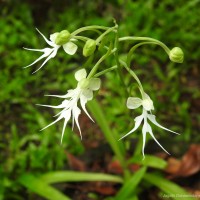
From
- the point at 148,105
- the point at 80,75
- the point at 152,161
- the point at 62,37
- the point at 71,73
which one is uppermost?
the point at 71,73

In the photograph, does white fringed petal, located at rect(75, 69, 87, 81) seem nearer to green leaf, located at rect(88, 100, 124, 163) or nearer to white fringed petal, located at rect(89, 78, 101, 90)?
white fringed petal, located at rect(89, 78, 101, 90)

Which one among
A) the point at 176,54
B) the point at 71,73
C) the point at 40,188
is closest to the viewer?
the point at 176,54

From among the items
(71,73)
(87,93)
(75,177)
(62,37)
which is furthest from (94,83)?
(71,73)

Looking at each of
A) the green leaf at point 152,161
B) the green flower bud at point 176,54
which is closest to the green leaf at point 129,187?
the green leaf at point 152,161

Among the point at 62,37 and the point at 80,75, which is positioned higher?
the point at 62,37

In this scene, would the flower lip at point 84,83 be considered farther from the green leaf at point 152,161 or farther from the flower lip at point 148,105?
the green leaf at point 152,161

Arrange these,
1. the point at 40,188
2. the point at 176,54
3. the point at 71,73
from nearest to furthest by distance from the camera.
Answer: the point at 176,54
the point at 40,188
the point at 71,73

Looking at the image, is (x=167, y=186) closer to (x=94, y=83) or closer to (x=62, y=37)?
(x=94, y=83)
